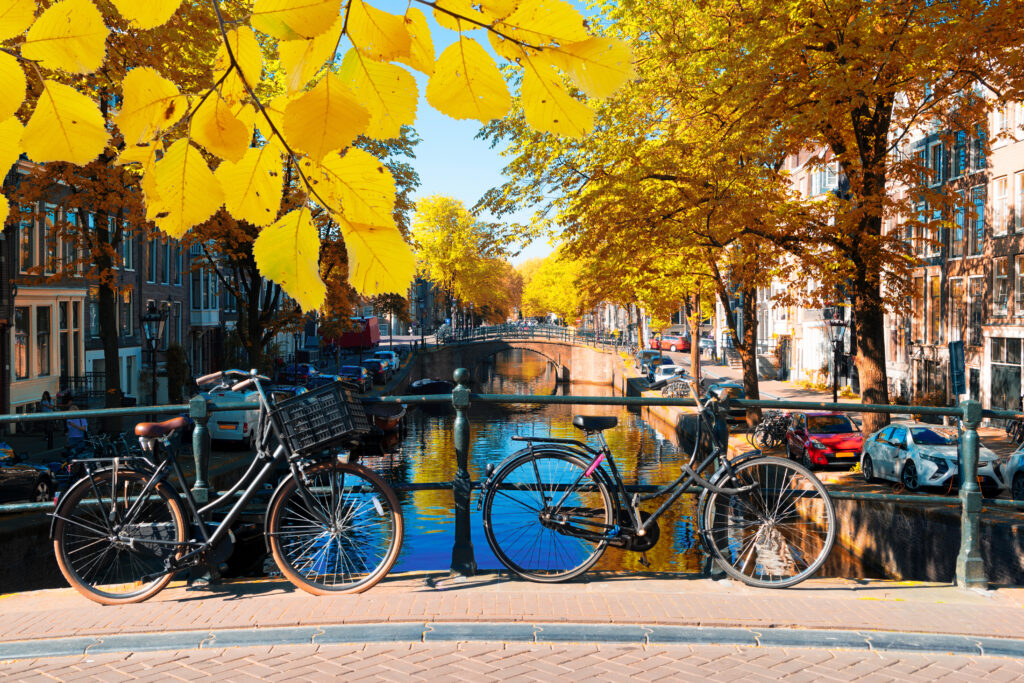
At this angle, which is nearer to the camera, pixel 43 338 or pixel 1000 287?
pixel 43 338

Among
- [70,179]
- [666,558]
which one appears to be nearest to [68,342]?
[70,179]

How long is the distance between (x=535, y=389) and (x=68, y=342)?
41518 mm

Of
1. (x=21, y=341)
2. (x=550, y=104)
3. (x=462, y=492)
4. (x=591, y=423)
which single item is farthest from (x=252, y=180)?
(x=21, y=341)

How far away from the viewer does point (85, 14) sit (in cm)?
152

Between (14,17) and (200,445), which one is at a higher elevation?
(14,17)

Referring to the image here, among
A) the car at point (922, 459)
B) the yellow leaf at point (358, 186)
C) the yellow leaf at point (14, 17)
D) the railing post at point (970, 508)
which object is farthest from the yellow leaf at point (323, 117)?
the car at point (922, 459)

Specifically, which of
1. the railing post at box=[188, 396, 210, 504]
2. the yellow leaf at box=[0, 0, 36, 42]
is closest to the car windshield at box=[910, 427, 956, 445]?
the railing post at box=[188, 396, 210, 504]

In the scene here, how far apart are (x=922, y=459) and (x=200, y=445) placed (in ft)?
50.7

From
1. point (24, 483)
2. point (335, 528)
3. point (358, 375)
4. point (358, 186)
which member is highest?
point (358, 186)

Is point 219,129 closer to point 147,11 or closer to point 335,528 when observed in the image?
point 147,11

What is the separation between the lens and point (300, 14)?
148 centimetres

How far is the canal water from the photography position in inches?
647

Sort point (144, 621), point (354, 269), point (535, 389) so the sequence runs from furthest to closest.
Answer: point (535, 389) → point (144, 621) → point (354, 269)

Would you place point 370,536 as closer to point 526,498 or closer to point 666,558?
point 526,498
